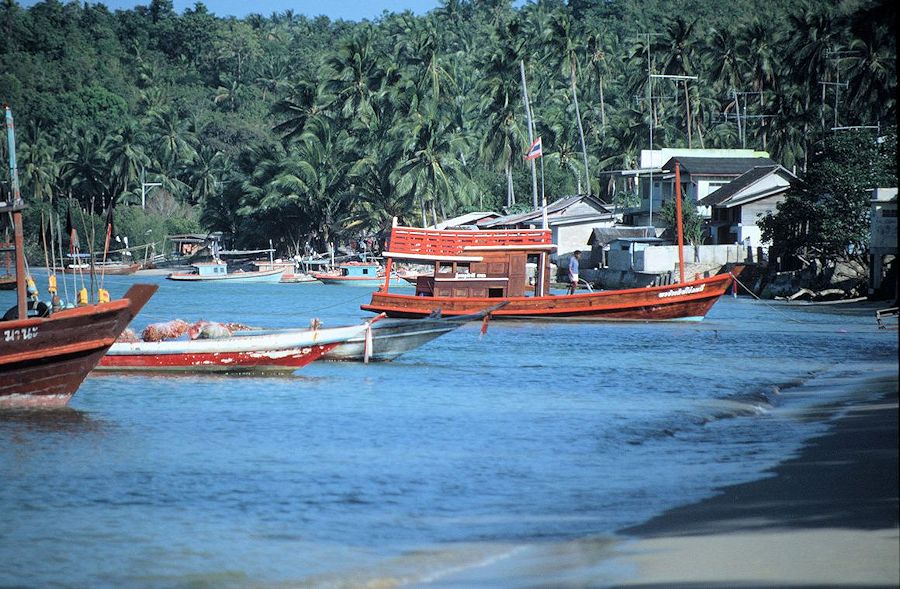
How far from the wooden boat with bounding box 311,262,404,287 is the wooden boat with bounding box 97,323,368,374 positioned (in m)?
50.0

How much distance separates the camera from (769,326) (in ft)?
136

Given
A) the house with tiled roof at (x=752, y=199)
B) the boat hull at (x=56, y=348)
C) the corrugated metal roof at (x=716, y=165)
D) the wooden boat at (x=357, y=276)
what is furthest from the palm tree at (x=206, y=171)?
the boat hull at (x=56, y=348)

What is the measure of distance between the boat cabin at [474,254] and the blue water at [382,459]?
7061mm

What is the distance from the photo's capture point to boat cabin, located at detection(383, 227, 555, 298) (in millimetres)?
39156

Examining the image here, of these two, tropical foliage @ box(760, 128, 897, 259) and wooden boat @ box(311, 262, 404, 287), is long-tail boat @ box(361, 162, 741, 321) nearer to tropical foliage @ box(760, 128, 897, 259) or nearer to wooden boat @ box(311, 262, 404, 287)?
tropical foliage @ box(760, 128, 897, 259)

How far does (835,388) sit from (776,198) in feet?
137

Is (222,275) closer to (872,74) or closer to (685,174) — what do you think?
(685,174)

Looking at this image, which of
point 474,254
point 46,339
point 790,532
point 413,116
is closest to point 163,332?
point 46,339

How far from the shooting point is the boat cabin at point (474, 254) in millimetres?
39156

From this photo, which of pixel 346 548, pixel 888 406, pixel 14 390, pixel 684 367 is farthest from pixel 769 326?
pixel 346 548

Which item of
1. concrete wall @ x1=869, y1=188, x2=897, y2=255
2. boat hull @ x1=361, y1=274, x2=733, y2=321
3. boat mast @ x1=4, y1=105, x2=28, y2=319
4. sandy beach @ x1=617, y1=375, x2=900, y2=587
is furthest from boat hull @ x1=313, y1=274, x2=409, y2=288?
sandy beach @ x1=617, y1=375, x2=900, y2=587

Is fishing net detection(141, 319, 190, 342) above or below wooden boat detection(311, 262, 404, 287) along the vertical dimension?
below

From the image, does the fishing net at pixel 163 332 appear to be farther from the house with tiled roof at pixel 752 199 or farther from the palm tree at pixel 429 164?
the palm tree at pixel 429 164

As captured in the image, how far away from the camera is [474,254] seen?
39.7m
